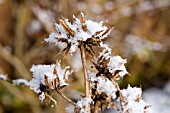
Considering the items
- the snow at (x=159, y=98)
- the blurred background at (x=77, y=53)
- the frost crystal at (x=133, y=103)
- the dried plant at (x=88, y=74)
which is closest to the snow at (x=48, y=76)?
the dried plant at (x=88, y=74)

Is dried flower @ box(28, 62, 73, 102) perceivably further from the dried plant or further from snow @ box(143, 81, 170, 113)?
snow @ box(143, 81, 170, 113)

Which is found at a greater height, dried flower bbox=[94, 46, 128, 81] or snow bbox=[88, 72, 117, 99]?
dried flower bbox=[94, 46, 128, 81]

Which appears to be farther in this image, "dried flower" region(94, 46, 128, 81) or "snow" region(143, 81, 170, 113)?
"snow" region(143, 81, 170, 113)

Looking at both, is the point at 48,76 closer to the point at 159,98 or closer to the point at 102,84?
the point at 102,84

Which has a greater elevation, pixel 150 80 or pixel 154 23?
pixel 154 23

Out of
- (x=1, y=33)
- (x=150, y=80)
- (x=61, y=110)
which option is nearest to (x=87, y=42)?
(x=61, y=110)

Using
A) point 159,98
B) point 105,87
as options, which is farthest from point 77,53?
point 105,87

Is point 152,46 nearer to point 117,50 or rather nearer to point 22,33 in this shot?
point 117,50

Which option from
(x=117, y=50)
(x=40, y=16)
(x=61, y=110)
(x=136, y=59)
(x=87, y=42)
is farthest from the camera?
(x=136, y=59)

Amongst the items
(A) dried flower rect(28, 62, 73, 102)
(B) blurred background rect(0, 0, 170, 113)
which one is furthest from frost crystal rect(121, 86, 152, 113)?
(B) blurred background rect(0, 0, 170, 113)
